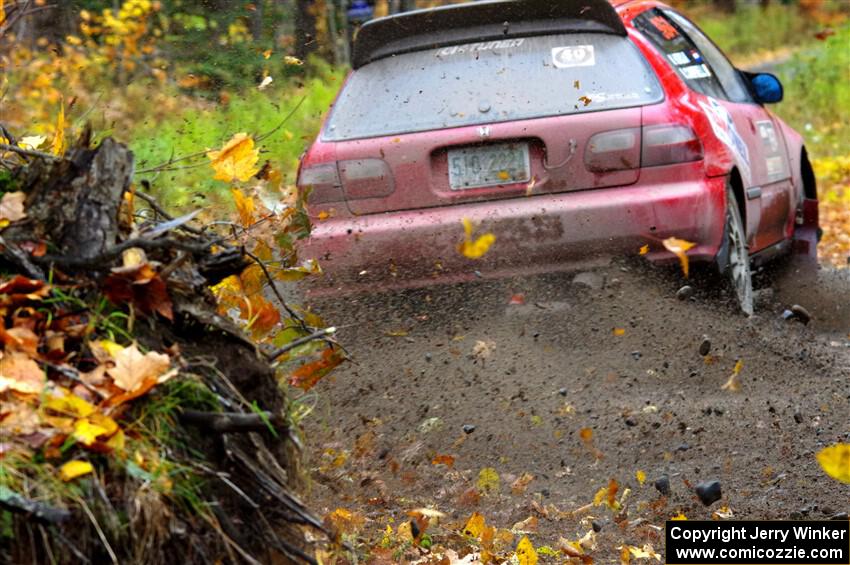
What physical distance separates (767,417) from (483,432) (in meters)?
1.06

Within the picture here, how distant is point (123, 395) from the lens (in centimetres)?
257

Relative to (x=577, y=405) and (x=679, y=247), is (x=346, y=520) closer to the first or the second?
→ (x=577, y=405)

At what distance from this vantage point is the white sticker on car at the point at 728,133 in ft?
21.2

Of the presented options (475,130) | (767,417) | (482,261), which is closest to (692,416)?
(767,417)

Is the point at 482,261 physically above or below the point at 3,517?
below

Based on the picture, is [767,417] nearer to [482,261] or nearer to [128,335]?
[482,261]

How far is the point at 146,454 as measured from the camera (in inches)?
98.6

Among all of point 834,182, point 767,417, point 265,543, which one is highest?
point 265,543

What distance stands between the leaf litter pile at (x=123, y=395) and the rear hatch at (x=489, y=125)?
3.07 metres

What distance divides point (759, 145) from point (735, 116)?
409 millimetres

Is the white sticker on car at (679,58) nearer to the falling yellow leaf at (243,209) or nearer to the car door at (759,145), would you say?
the car door at (759,145)

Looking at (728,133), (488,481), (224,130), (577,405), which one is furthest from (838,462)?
(224,130)

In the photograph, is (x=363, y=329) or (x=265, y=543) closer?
(x=265, y=543)

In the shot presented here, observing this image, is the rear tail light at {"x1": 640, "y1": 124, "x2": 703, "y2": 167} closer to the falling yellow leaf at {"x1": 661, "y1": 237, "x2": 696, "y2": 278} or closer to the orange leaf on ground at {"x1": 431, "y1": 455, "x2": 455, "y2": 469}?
the falling yellow leaf at {"x1": 661, "y1": 237, "x2": 696, "y2": 278}
